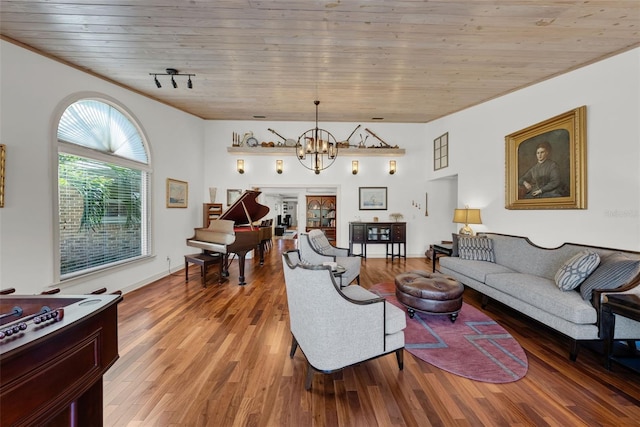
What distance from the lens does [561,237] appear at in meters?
3.21

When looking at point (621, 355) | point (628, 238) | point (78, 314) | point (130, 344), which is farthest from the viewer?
point (628, 238)

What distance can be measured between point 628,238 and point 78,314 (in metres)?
4.71

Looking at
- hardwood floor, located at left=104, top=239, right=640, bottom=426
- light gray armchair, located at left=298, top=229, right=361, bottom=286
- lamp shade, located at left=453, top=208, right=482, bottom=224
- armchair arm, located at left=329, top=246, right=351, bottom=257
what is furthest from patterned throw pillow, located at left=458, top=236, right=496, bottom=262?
armchair arm, located at left=329, top=246, right=351, bottom=257

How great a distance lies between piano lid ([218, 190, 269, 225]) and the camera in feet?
14.6

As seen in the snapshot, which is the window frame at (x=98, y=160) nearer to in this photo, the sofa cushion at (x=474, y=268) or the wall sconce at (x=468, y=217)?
the sofa cushion at (x=474, y=268)

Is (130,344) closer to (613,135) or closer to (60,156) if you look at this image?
(60,156)

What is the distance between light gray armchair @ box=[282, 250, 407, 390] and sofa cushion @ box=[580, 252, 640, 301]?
2.02 m

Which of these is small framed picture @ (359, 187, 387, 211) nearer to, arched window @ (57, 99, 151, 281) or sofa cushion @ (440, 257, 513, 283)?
sofa cushion @ (440, 257, 513, 283)

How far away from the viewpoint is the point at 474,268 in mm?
3461

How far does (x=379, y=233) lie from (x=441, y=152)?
8.18 feet

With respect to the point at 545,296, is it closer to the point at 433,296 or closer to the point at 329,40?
the point at 433,296

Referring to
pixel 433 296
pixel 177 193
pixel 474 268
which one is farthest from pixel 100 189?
pixel 474 268

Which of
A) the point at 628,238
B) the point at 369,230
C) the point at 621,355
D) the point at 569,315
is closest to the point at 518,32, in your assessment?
the point at 628,238

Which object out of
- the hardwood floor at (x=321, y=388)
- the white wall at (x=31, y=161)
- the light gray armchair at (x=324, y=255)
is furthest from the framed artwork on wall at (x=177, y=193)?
the light gray armchair at (x=324, y=255)
